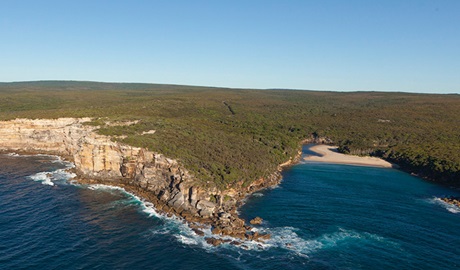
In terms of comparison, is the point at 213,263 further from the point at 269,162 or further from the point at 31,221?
the point at 269,162

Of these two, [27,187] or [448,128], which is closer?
[27,187]

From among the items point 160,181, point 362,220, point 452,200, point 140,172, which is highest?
point 140,172

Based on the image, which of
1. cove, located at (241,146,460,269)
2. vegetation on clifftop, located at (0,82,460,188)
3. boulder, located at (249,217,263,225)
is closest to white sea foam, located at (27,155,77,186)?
vegetation on clifftop, located at (0,82,460,188)

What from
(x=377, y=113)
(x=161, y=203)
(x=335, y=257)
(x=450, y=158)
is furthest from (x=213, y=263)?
(x=377, y=113)

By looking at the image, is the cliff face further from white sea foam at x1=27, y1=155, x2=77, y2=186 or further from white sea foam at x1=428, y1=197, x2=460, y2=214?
white sea foam at x1=428, y1=197, x2=460, y2=214

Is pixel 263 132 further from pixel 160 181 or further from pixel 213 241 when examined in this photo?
pixel 213 241

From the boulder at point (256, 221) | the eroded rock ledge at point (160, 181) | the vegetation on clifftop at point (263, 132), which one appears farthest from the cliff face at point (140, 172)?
the boulder at point (256, 221)

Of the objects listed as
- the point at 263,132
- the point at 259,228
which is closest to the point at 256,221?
the point at 259,228
